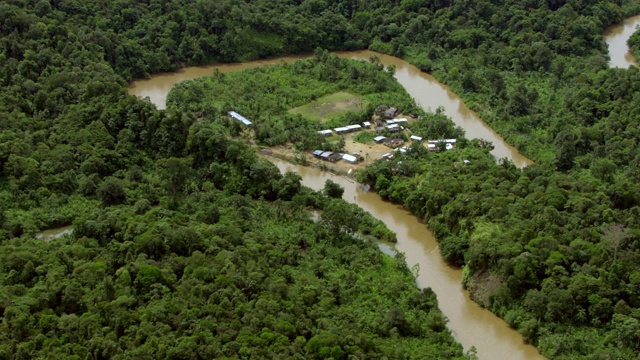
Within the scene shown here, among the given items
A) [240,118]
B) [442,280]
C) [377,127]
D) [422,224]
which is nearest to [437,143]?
[377,127]

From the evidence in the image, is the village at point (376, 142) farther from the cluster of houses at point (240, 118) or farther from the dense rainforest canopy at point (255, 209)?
the dense rainforest canopy at point (255, 209)

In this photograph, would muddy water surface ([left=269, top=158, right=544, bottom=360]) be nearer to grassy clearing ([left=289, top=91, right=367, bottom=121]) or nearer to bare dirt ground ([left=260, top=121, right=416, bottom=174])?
bare dirt ground ([left=260, top=121, right=416, bottom=174])

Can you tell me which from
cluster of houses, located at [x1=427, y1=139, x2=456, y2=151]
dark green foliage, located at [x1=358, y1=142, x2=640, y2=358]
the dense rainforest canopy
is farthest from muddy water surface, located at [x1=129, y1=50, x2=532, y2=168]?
dark green foliage, located at [x1=358, y1=142, x2=640, y2=358]

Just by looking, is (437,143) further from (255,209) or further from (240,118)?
(240,118)

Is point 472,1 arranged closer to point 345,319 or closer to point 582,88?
point 582,88

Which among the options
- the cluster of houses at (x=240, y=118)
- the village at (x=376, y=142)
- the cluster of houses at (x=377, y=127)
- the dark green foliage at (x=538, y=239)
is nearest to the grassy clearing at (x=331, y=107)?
the cluster of houses at (x=377, y=127)

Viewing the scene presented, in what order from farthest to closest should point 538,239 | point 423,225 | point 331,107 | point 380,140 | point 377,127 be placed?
point 331,107
point 377,127
point 380,140
point 423,225
point 538,239
